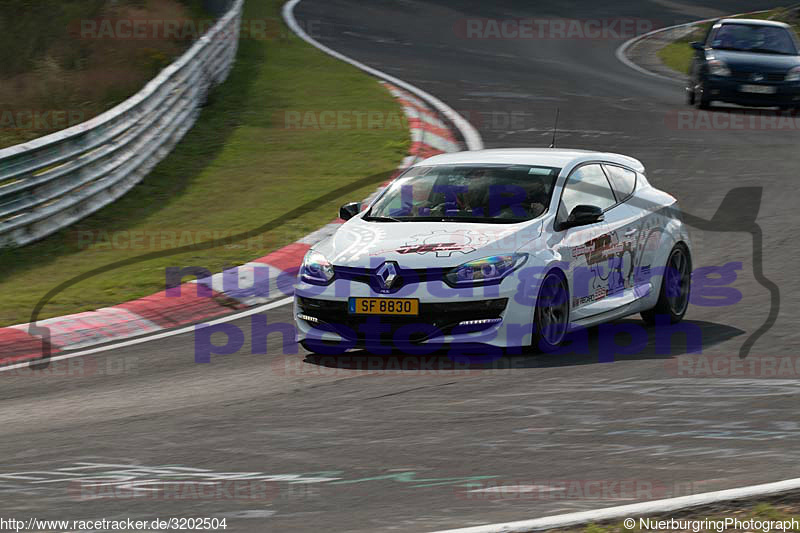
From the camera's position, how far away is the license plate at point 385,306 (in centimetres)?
867

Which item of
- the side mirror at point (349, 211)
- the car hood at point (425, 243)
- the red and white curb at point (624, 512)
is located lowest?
the red and white curb at point (624, 512)

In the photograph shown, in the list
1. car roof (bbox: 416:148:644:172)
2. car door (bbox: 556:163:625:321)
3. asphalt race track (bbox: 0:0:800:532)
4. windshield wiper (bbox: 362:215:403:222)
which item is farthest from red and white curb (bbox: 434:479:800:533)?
car roof (bbox: 416:148:644:172)

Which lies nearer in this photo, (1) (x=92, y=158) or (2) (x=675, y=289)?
(2) (x=675, y=289)

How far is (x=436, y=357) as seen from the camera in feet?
29.6

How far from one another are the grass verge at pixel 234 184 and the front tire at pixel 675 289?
155 inches

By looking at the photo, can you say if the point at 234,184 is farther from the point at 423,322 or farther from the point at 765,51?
the point at 765,51

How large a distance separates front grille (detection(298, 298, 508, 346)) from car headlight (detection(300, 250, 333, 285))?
0.25 meters

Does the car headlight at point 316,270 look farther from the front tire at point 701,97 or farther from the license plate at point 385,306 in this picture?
the front tire at point 701,97

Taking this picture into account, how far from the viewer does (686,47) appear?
33.0 metres

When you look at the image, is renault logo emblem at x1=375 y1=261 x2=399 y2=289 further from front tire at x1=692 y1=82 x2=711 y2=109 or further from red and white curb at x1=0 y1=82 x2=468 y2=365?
front tire at x1=692 y1=82 x2=711 y2=109

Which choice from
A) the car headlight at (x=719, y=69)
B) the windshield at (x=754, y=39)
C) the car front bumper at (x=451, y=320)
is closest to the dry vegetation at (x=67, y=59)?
the car headlight at (x=719, y=69)

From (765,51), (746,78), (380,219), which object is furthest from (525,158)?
(765,51)

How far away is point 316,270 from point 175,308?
224 cm

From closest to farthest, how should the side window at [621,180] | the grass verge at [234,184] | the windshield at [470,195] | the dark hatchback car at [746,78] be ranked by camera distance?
1. the windshield at [470,195]
2. the side window at [621,180]
3. the grass verge at [234,184]
4. the dark hatchback car at [746,78]
